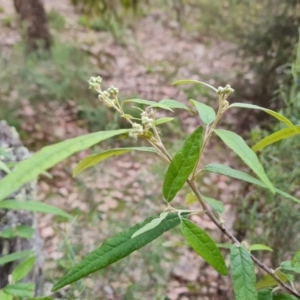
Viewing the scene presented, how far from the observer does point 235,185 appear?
9.70ft

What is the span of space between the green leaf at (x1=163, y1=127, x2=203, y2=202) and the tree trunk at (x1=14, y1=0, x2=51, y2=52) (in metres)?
3.47

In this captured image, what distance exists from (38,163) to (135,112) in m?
3.04

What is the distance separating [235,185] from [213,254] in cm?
225

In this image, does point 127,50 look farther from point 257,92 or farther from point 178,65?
point 257,92

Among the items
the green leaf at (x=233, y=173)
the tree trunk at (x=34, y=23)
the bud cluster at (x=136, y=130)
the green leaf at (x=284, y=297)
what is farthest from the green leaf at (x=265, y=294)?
the tree trunk at (x=34, y=23)

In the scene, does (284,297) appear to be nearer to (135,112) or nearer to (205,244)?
(205,244)

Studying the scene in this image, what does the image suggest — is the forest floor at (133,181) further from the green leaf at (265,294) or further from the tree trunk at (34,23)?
the tree trunk at (34,23)

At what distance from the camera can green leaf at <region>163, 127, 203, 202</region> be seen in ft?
2.40

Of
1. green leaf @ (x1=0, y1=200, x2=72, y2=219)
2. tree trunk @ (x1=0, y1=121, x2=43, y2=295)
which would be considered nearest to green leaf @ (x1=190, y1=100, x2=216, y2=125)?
green leaf @ (x1=0, y1=200, x2=72, y2=219)

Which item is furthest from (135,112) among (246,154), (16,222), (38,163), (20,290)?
(38,163)

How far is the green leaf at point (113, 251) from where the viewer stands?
0.78 m

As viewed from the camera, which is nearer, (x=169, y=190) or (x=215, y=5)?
(x=169, y=190)

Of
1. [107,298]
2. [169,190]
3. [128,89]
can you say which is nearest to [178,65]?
[128,89]

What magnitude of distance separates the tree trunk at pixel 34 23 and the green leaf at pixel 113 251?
3451mm
